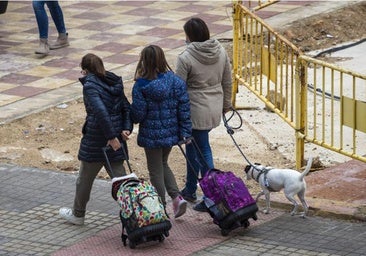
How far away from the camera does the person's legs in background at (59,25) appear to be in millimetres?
14755

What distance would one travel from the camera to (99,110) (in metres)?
A: 8.28

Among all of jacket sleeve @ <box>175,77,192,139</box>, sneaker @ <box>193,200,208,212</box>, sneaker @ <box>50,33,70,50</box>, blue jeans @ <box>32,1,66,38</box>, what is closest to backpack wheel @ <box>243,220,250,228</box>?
sneaker @ <box>193,200,208,212</box>

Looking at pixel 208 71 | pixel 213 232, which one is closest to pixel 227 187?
pixel 213 232

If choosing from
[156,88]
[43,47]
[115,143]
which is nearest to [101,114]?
[115,143]

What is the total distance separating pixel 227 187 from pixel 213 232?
461 millimetres

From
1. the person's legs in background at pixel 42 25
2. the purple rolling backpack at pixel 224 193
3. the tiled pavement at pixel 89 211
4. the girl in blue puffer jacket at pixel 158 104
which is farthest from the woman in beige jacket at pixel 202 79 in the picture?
the person's legs in background at pixel 42 25

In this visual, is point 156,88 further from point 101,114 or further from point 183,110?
point 101,114

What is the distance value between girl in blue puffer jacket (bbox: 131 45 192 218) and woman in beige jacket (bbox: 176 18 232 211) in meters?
0.32

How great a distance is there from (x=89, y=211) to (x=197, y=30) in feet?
5.87

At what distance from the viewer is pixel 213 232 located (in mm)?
8617

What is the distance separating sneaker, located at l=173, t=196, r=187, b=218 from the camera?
8742 mm

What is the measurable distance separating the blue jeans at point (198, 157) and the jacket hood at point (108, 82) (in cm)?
86

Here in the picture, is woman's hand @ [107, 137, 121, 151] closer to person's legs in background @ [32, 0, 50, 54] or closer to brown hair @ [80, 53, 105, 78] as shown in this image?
brown hair @ [80, 53, 105, 78]

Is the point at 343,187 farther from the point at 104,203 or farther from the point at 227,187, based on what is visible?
the point at 104,203
